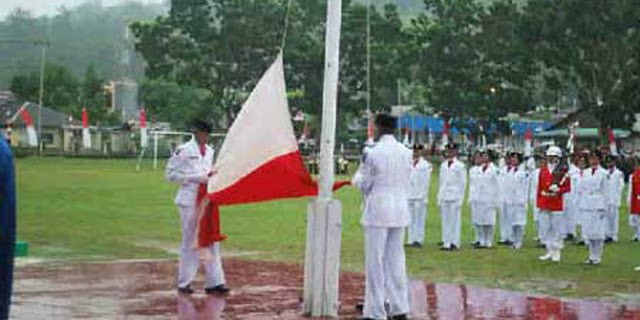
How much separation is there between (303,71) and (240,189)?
62829 mm

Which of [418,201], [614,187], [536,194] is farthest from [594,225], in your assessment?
[614,187]

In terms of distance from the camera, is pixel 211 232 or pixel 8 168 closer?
pixel 8 168

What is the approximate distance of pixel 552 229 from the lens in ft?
62.4

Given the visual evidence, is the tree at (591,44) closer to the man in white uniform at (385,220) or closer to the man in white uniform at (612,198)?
the man in white uniform at (612,198)

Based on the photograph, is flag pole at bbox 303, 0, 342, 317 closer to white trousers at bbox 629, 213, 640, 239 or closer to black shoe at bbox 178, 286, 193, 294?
black shoe at bbox 178, 286, 193, 294

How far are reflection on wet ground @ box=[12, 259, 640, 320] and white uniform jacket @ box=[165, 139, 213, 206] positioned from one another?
108 centimetres

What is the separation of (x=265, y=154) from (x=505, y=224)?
11486 mm

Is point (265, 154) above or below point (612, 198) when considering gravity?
above

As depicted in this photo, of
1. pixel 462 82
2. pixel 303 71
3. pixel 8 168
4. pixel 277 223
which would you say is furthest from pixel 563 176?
pixel 303 71

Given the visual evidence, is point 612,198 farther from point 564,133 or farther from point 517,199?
point 564,133

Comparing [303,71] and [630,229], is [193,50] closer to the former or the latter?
[303,71]

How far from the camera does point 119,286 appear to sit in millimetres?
13656

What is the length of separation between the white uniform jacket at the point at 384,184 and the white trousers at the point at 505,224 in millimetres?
10721

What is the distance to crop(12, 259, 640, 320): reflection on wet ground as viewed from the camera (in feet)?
38.4
